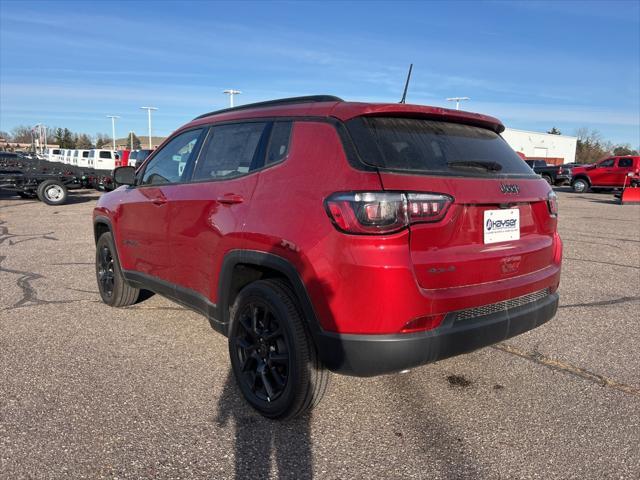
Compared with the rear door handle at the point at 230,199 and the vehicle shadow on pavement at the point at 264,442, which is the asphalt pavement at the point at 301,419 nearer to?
the vehicle shadow on pavement at the point at 264,442

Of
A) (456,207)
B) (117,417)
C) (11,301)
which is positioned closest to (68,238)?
(11,301)

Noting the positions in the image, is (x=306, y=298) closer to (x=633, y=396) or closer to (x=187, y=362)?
(x=187, y=362)

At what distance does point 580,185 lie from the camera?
26891 millimetres

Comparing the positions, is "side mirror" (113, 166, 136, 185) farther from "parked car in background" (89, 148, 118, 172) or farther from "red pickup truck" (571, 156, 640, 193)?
"red pickup truck" (571, 156, 640, 193)

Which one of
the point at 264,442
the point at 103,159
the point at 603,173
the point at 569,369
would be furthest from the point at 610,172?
the point at 264,442

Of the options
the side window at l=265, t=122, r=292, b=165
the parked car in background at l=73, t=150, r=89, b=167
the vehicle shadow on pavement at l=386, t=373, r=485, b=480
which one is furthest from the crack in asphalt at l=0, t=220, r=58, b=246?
the parked car in background at l=73, t=150, r=89, b=167

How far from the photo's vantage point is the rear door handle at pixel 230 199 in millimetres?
3114

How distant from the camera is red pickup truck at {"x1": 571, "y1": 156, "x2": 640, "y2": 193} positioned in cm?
2385

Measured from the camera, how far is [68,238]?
9422 mm

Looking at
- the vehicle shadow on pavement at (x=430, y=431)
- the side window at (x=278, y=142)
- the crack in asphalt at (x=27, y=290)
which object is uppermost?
the side window at (x=278, y=142)

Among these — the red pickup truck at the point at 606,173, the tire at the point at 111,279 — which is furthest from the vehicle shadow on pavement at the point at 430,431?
the red pickup truck at the point at 606,173

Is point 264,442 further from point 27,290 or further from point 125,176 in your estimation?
point 27,290

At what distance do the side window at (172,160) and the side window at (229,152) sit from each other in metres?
0.26

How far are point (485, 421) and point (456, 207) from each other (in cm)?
131
